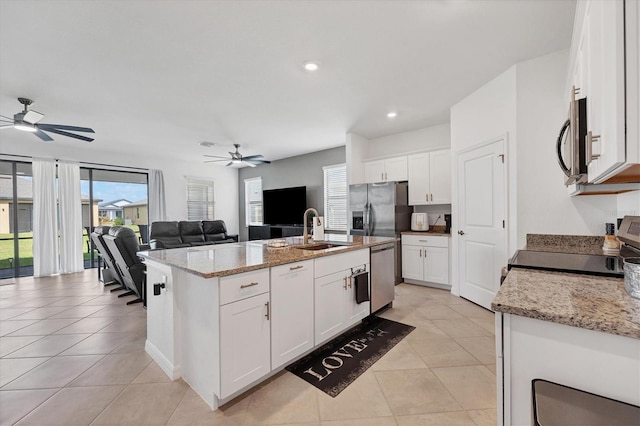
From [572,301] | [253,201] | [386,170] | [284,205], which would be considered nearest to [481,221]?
[386,170]

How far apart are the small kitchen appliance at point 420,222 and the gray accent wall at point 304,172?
7.00ft

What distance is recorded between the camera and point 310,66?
2.73 meters

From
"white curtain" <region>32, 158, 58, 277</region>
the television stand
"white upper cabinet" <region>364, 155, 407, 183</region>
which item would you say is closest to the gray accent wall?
the television stand

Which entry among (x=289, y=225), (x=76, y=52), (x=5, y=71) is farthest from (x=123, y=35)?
(x=289, y=225)

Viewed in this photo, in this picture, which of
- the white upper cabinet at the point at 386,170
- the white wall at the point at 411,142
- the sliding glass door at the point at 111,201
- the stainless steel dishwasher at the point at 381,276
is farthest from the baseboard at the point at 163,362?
the sliding glass door at the point at 111,201

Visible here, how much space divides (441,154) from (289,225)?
3905 mm

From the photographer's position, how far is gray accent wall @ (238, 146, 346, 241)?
6.26 metres

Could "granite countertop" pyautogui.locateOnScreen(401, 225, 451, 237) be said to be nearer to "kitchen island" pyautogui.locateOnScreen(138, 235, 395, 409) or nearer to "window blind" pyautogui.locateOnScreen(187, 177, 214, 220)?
"kitchen island" pyautogui.locateOnScreen(138, 235, 395, 409)

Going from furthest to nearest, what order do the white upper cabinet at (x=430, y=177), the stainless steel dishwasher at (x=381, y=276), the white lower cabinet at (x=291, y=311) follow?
the white upper cabinet at (x=430, y=177) → the stainless steel dishwasher at (x=381, y=276) → the white lower cabinet at (x=291, y=311)

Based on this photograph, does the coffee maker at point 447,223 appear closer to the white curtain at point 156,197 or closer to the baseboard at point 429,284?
the baseboard at point 429,284

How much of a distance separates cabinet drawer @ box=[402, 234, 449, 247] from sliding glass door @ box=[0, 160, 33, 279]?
287 inches

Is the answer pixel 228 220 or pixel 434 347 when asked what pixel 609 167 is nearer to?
pixel 434 347

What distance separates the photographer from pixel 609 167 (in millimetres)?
863

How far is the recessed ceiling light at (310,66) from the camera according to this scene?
8.78ft
